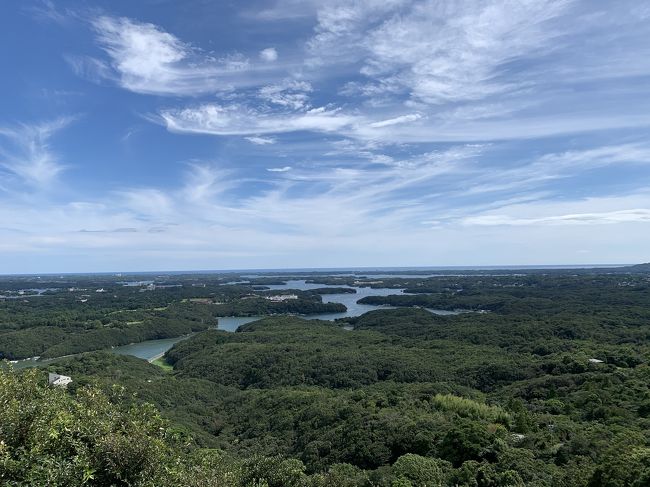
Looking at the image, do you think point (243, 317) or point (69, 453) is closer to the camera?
point (69, 453)

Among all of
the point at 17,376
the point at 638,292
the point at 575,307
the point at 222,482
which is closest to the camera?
the point at 222,482

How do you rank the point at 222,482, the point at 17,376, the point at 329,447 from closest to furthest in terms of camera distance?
the point at 222,482 < the point at 17,376 < the point at 329,447

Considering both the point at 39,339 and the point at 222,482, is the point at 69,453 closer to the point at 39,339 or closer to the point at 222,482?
the point at 222,482

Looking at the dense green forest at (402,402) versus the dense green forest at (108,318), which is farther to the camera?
the dense green forest at (108,318)

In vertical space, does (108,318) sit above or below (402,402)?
below

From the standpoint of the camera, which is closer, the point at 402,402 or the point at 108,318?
the point at 402,402

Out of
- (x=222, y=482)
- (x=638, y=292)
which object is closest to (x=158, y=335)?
(x=222, y=482)

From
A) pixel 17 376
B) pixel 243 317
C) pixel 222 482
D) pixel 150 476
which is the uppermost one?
pixel 17 376

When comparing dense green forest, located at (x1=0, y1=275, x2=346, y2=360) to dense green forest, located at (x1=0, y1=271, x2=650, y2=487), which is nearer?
dense green forest, located at (x1=0, y1=271, x2=650, y2=487)
